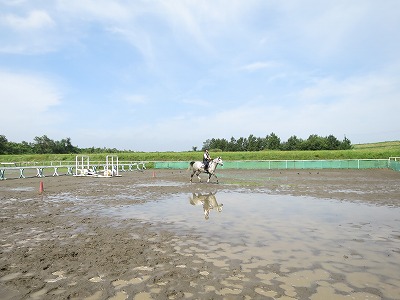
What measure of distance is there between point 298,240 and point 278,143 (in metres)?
82.5

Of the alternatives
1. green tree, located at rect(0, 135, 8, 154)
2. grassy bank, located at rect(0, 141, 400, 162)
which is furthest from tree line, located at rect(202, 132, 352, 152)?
green tree, located at rect(0, 135, 8, 154)

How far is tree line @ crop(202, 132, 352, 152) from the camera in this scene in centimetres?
7688

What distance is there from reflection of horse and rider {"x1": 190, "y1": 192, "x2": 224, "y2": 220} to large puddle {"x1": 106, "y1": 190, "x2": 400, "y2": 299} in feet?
0.12

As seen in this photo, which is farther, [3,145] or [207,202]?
[3,145]

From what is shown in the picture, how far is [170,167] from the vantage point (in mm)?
44031

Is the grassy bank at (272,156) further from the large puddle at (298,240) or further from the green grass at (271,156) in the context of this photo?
the large puddle at (298,240)

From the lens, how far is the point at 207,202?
12836 mm

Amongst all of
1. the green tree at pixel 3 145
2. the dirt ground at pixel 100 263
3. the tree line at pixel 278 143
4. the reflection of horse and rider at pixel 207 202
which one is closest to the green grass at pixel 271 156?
the green tree at pixel 3 145

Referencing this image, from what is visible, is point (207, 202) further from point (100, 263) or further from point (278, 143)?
point (278, 143)

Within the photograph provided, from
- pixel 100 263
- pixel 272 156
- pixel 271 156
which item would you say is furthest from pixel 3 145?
pixel 100 263

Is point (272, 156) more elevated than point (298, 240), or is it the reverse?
point (272, 156)

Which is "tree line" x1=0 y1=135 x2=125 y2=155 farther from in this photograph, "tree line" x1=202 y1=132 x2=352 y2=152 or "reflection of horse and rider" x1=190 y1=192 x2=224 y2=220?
"reflection of horse and rider" x1=190 y1=192 x2=224 y2=220

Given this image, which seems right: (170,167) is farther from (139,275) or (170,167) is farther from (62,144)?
(62,144)

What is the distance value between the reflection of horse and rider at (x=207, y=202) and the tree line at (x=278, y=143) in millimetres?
64366
